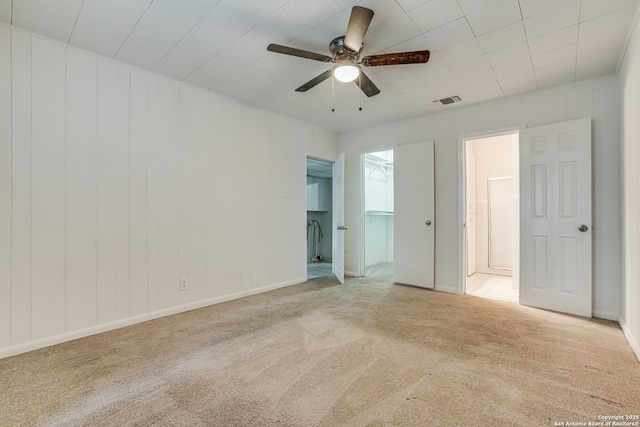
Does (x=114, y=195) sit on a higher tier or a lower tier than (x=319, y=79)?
lower

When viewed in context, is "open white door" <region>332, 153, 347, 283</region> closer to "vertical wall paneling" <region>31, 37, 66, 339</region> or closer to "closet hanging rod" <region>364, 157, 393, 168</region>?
"closet hanging rod" <region>364, 157, 393, 168</region>

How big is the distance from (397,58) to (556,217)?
2.58 metres

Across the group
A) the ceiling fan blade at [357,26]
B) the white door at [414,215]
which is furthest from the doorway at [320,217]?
the ceiling fan blade at [357,26]

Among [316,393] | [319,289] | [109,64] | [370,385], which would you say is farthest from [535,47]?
[109,64]

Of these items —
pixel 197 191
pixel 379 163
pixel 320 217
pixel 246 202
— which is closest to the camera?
pixel 197 191

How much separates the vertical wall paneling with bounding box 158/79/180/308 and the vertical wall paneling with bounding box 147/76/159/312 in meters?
0.04

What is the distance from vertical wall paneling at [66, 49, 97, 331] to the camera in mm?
2529

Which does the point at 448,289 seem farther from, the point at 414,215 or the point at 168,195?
the point at 168,195

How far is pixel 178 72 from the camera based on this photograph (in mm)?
3045

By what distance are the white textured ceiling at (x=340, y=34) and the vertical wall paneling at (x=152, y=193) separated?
0.33 m

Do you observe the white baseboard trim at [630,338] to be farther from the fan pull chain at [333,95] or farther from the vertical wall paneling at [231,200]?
the vertical wall paneling at [231,200]

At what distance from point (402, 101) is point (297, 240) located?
97.0 inches

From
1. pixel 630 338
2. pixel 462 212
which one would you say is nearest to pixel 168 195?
pixel 462 212

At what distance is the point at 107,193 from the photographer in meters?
2.74
